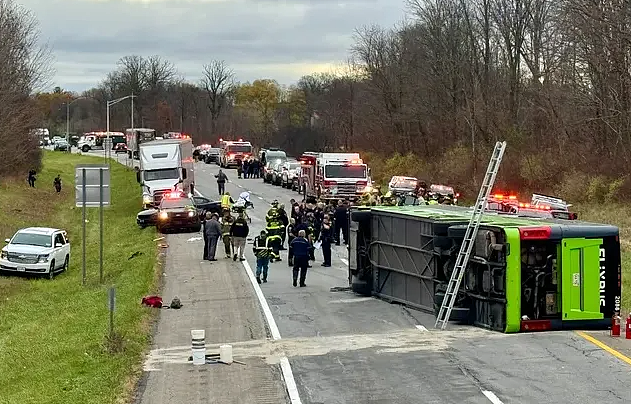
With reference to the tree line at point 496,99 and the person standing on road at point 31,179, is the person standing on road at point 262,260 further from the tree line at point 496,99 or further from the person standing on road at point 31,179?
the person standing on road at point 31,179

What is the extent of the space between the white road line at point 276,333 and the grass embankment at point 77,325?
239 cm

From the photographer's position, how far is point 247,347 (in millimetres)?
16891

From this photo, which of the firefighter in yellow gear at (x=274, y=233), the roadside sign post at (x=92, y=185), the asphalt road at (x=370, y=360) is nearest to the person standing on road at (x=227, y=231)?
the firefighter in yellow gear at (x=274, y=233)

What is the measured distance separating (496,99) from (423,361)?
46.9 metres

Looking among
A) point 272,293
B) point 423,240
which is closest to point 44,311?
point 272,293

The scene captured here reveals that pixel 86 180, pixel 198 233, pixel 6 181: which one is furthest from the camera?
pixel 6 181

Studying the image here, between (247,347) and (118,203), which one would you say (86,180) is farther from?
(118,203)

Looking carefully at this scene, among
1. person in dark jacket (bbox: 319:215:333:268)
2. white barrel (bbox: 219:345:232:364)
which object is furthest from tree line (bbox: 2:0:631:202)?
white barrel (bbox: 219:345:232:364)

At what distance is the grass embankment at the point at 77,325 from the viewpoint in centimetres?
1462

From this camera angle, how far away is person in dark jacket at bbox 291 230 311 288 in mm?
23203

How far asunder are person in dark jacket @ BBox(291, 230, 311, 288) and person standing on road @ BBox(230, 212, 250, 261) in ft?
13.2

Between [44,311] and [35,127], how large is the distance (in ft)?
184

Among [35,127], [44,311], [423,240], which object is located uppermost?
[35,127]

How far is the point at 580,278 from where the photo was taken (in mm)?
17297
